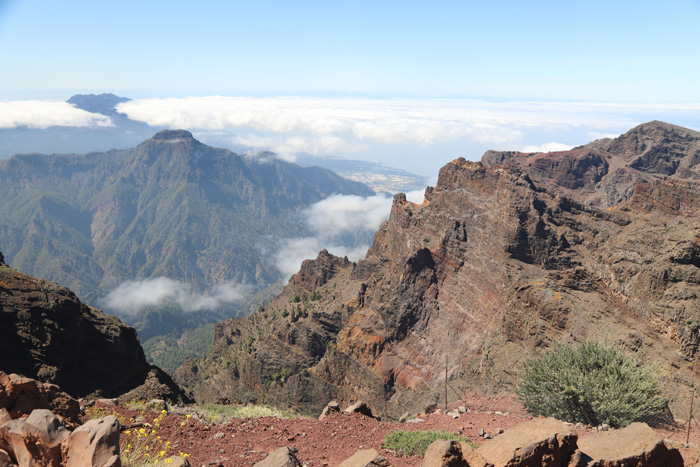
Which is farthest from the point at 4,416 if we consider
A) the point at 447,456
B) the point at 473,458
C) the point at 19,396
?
the point at 473,458

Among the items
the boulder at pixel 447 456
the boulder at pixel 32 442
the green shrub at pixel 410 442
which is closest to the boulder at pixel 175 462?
the boulder at pixel 32 442

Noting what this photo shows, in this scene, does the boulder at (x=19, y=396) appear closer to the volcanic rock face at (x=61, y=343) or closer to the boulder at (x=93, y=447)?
the boulder at (x=93, y=447)

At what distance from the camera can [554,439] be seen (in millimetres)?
11734

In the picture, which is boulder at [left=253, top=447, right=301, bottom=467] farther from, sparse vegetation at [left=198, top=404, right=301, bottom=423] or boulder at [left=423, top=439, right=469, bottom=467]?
sparse vegetation at [left=198, top=404, right=301, bottom=423]

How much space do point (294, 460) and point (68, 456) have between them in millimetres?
5746

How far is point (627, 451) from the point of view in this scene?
12492 millimetres

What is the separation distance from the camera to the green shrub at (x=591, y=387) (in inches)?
834

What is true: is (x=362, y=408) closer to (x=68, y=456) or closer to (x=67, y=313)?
(x=68, y=456)

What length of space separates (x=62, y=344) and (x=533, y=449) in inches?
1327

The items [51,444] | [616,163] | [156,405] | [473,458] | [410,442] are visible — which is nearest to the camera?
[51,444]

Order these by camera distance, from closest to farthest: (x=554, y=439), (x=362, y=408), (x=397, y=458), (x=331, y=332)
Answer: (x=554, y=439)
(x=397, y=458)
(x=362, y=408)
(x=331, y=332)

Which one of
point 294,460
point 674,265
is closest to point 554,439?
point 294,460

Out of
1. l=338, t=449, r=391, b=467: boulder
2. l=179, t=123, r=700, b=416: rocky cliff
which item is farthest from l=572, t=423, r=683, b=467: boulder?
l=179, t=123, r=700, b=416: rocky cliff

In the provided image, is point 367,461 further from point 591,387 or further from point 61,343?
point 61,343
